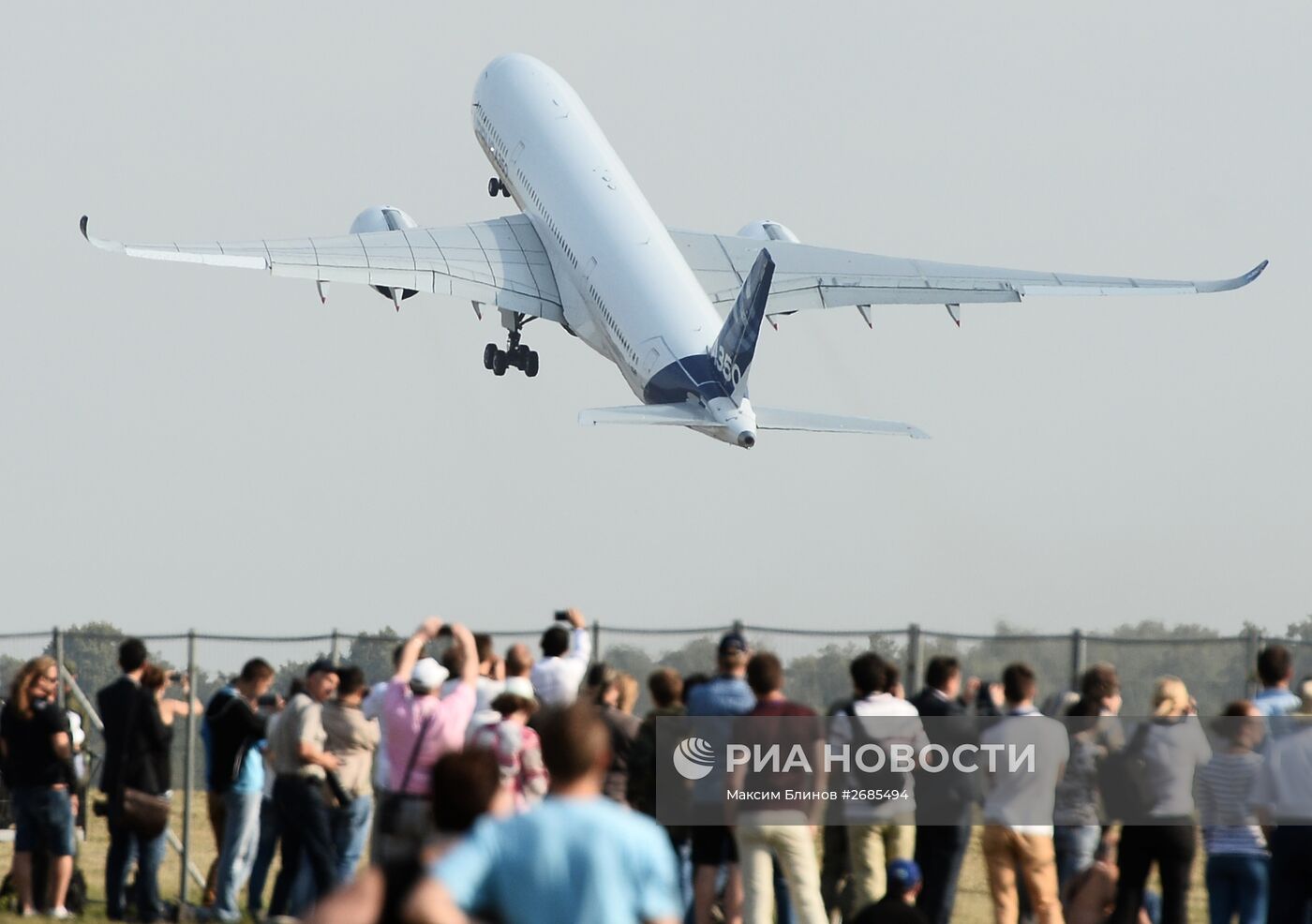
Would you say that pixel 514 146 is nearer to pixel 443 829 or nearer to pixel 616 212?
pixel 616 212

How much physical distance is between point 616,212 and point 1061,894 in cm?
3127

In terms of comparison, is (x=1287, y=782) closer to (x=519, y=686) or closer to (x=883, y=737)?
(x=883, y=737)

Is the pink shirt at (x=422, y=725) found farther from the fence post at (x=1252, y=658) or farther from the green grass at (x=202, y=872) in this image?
the fence post at (x=1252, y=658)

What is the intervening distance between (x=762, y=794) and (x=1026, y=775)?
85.6 inches

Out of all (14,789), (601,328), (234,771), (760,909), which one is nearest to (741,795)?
(760,909)

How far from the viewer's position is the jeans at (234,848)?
1811 centimetres

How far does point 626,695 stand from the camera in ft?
55.7

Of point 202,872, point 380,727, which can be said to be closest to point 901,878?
point 380,727

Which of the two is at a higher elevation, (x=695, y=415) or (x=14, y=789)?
(x=695, y=415)

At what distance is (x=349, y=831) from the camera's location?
58.5 feet

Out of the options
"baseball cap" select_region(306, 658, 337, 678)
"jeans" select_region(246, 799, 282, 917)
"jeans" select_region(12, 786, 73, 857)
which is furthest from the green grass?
"baseball cap" select_region(306, 658, 337, 678)

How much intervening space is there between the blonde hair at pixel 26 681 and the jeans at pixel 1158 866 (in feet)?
29.0

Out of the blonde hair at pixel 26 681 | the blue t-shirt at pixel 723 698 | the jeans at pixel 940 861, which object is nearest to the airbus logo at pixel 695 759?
the blue t-shirt at pixel 723 698

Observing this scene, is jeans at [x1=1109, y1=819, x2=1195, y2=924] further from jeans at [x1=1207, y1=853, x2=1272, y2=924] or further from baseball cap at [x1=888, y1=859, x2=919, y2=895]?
baseball cap at [x1=888, y1=859, x2=919, y2=895]
